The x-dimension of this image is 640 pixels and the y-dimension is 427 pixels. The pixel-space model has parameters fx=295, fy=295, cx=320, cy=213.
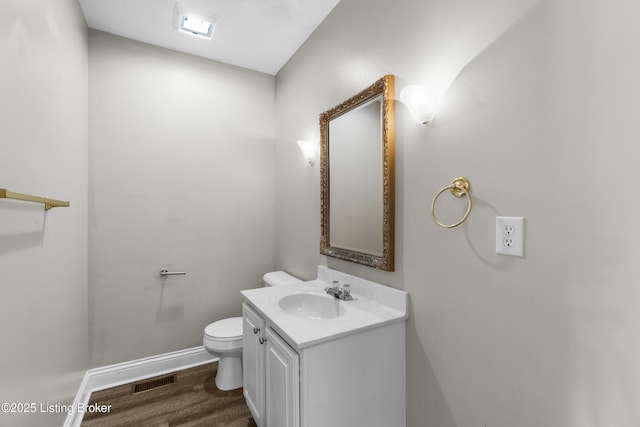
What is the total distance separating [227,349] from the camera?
204cm

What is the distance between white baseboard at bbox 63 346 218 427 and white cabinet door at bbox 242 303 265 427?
0.86 m

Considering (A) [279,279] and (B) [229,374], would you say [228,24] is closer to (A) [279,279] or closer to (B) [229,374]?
(A) [279,279]

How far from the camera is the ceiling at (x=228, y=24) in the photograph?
1.89m

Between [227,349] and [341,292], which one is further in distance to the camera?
[227,349]

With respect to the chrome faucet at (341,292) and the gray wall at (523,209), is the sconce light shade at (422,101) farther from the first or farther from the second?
the chrome faucet at (341,292)

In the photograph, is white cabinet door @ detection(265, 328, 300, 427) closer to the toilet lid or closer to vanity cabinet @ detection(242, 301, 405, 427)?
vanity cabinet @ detection(242, 301, 405, 427)

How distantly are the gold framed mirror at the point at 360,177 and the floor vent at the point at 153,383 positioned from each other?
1556mm

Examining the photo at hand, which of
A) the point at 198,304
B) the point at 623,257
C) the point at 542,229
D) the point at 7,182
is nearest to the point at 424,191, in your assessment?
the point at 542,229

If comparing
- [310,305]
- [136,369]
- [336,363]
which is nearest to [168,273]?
[136,369]

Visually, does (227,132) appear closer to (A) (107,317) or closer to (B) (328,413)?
(A) (107,317)

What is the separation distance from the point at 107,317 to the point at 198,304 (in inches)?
24.7

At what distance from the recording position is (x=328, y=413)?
120cm

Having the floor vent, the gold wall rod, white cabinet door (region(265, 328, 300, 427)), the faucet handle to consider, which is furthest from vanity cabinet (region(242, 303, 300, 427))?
the gold wall rod

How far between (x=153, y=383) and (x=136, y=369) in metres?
0.18
